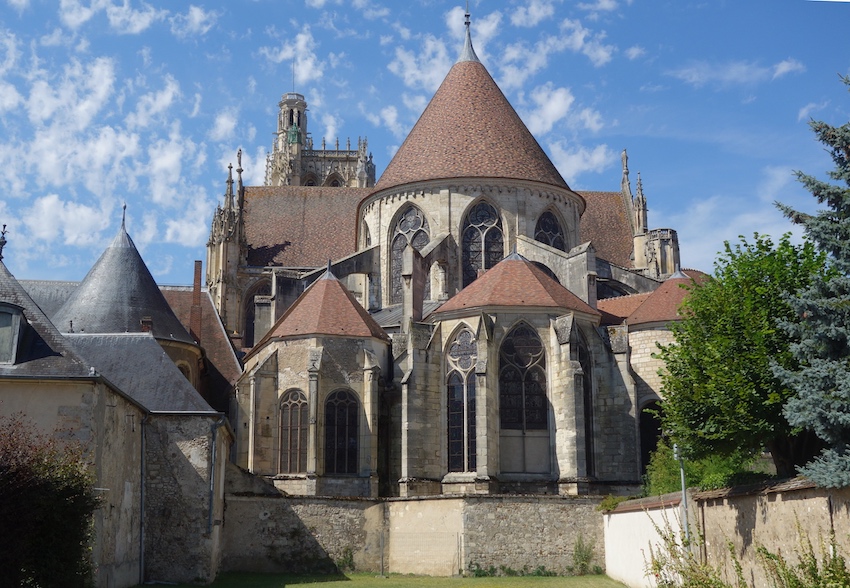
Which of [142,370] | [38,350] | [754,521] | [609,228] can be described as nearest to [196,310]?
[142,370]

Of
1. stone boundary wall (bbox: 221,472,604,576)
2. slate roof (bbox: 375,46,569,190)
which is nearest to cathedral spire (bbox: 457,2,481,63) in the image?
slate roof (bbox: 375,46,569,190)

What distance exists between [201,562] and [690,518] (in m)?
9.69

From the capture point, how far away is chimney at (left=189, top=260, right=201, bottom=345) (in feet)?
115

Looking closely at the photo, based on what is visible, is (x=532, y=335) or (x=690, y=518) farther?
(x=532, y=335)

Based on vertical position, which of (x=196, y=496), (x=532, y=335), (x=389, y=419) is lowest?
(x=196, y=496)

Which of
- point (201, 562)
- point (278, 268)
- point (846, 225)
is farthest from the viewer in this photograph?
point (278, 268)

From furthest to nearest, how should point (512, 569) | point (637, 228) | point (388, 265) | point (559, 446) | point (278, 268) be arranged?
point (637, 228) < point (278, 268) < point (388, 265) < point (559, 446) < point (512, 569)

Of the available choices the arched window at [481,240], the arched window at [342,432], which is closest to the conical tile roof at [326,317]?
the arched window at [342,432]

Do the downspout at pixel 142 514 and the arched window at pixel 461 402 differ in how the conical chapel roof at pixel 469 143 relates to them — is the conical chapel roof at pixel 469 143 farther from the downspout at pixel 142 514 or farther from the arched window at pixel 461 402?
the downspout at pixel 142 514

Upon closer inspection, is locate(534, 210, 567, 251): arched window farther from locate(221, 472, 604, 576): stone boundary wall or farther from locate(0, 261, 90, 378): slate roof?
locate(0, 261, 90, 378): slate roof

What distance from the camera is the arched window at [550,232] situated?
36688mm

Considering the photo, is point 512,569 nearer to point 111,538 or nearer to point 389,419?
point 389,419

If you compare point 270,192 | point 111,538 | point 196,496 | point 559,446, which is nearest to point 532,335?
point 559,446

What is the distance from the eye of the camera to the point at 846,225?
1454 cm
